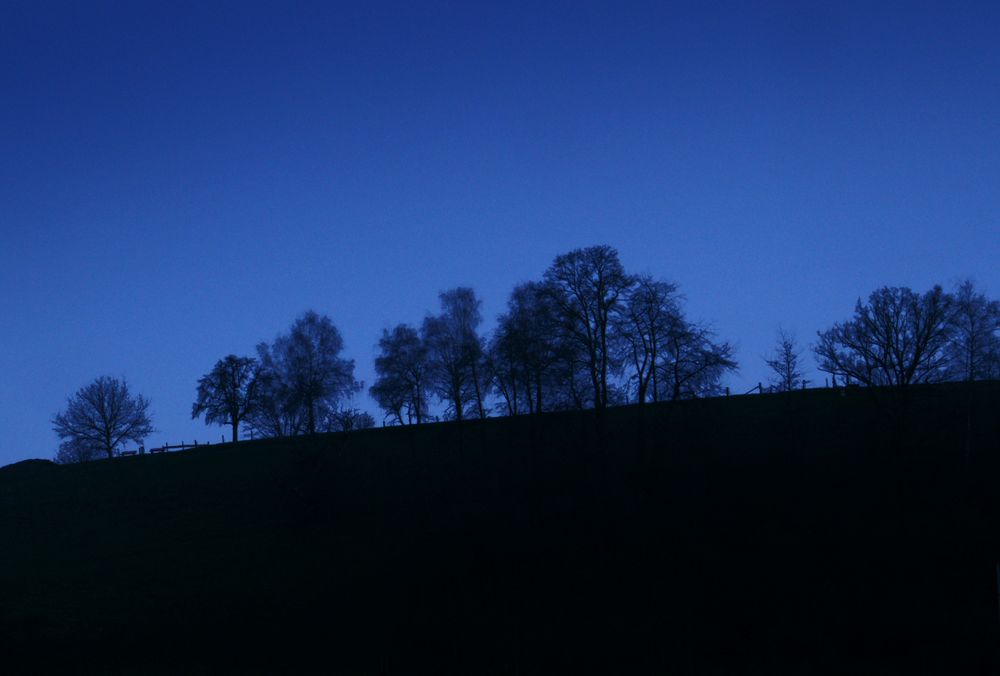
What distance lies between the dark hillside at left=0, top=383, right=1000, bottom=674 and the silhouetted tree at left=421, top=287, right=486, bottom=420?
18641 millimetres

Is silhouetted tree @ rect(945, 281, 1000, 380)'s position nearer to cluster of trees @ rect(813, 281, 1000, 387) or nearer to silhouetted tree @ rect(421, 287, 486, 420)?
cluster of trees @ rect(813, 281, 1000, 387)

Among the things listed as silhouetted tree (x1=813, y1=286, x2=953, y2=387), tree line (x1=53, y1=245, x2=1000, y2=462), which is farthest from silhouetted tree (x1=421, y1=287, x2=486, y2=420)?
silhouetted tree (x1=813, y1=286, x2=953, y2=387)

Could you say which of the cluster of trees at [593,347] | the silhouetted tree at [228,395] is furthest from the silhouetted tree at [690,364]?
the silhouetted tree at [228,395]

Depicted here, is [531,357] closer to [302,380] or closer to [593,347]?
[593,347]

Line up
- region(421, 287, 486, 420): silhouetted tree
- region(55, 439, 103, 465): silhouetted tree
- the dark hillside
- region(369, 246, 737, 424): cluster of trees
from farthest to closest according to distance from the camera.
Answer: region(55, 439, 103, 465): silhouetted tree < region(421, 287, 486, 420): silhouetted tree < region(369, 246, 737, 424): cluster of trees < the dark hillside

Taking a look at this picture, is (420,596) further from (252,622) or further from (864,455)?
(864,455)

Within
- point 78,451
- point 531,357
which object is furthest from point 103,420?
point 531,357

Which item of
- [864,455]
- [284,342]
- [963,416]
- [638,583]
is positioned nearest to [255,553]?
[638,583]

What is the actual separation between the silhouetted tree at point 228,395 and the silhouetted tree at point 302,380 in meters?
1.04

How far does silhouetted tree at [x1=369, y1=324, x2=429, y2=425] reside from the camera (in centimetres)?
8219

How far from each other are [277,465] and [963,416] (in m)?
39.1

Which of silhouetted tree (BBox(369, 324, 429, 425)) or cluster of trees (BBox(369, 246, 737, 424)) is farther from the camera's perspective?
silhouetted tree (BBox(369, 324, 429, 425))

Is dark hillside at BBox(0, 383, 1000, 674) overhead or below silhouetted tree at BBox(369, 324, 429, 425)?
below

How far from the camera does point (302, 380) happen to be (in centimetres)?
8806
